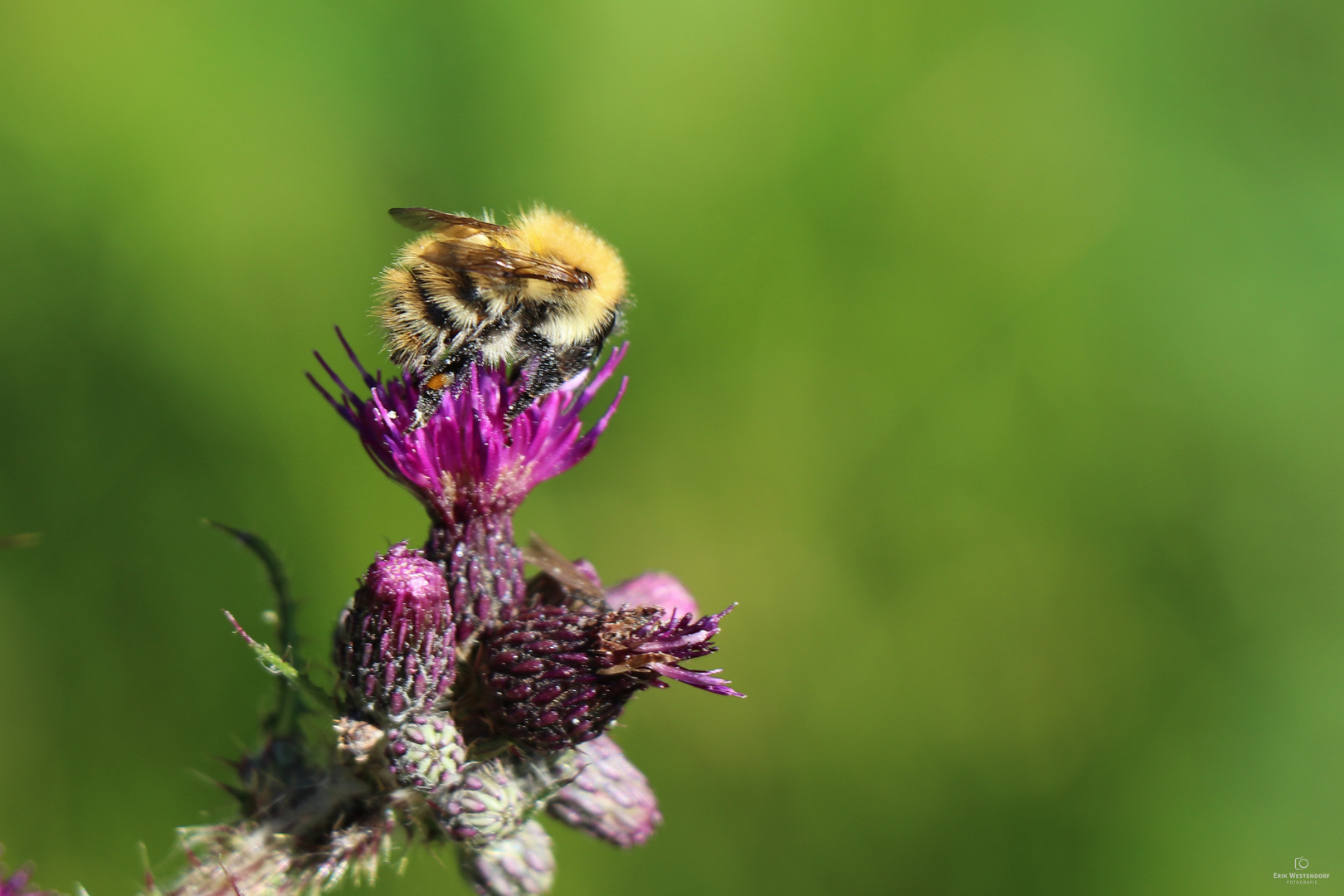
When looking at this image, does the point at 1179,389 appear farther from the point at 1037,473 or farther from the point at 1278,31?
the point at 1278,31

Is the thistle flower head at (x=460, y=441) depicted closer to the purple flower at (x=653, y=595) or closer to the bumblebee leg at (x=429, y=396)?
the bumblebee leg at (x=429, y=396)

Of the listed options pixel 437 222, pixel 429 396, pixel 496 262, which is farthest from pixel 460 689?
pixel 437 222

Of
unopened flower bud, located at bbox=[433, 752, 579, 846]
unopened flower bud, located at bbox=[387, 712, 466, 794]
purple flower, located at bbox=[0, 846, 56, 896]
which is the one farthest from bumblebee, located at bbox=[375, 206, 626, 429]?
purple flower, located at bbox=[0, 846, 56, 896]

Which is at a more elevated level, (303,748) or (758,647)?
(758,647)

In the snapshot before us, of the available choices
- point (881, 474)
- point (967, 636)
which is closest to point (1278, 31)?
point (881, 474)

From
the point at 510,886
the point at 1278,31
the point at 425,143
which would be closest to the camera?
the point at 510,886

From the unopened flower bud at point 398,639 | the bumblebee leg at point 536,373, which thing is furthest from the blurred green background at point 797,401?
the unopened flower bud at point 398,639

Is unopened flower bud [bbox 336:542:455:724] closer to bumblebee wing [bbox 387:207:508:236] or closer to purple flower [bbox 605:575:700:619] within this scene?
purple flower [bbox 605:575:700:619]
